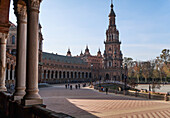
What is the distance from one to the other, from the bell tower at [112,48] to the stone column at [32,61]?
86985mm

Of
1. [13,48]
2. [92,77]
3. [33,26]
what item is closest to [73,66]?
[92,77]

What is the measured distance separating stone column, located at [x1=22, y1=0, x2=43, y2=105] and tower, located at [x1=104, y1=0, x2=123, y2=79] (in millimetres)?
86086

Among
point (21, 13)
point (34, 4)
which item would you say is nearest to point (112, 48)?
point (21, 13)

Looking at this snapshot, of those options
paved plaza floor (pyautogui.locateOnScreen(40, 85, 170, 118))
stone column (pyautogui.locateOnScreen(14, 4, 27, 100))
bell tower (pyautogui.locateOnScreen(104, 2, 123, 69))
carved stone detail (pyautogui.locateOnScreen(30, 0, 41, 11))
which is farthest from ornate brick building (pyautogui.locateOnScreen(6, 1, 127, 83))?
carved stone detail (pyautogui.locateOnScreen(30, 0, 41, 11))

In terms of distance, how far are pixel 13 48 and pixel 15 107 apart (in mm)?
46071

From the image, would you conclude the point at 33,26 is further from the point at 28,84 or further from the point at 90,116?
the point at 90,116

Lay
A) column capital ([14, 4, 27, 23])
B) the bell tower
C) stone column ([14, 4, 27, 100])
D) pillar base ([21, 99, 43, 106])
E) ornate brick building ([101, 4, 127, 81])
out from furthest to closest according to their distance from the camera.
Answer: the bell tower
ornate brick building ([101, 4, 127, 81])
column capital ([14, 4, 27, 23])
stone column ([14, 4, 27, 100])
pillar base ([21, 99, 43, 106])

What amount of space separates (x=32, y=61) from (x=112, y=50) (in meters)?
91.0

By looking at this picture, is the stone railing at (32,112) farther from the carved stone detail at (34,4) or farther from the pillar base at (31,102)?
the carved stone detail at (34,4)

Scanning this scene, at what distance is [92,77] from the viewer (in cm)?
10112

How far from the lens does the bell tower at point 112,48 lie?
94562 millimetres

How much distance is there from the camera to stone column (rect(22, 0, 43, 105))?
668 centimetres

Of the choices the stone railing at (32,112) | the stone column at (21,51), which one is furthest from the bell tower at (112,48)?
the stone railing at (32,112)

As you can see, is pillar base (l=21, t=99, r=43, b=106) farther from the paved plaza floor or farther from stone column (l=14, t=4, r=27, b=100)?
the paved plaza floor
